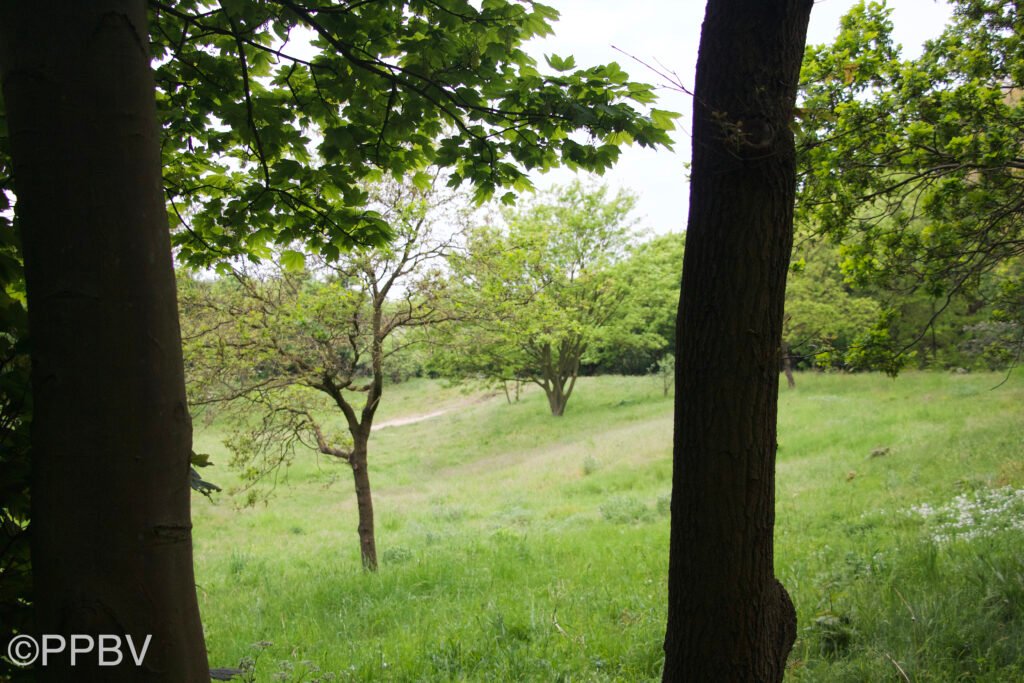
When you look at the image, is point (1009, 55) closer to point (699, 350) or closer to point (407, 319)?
point (699, 350)

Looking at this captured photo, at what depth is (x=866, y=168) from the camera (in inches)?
266

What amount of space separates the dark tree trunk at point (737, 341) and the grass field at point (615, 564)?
243cm

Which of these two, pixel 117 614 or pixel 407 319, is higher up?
pixel 407 319

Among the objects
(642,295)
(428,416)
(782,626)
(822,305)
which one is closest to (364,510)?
(782,626)

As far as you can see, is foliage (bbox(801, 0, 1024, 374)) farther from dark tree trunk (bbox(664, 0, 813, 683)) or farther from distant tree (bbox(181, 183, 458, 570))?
distant tree (bbox(181, 183, 458, 570))

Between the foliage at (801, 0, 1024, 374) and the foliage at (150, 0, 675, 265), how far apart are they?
366cm

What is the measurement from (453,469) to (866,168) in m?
20.0

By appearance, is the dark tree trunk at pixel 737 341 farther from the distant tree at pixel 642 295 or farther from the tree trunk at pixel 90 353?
the distant tree at pixel 642 295

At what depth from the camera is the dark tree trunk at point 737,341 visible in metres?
2.29

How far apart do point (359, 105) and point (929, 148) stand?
19.6 ft

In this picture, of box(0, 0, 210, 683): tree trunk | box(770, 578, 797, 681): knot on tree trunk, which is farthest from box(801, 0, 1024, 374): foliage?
box(0, 0, 210, 683): tree trunk

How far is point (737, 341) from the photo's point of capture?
2293 mm

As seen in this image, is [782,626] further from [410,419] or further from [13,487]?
[410,419]

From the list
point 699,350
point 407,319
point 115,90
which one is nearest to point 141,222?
point 115,90
